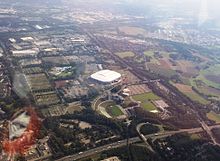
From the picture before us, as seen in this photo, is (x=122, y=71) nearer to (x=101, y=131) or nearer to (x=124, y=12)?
(x=101, y=131)

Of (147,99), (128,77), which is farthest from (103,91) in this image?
(128,77)

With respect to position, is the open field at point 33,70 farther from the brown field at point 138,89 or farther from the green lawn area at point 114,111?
the green lawn area at point 114,111

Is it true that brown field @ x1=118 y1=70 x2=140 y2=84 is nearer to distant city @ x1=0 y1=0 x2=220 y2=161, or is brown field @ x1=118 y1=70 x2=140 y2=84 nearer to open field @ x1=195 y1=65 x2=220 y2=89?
distant city @ x1=0 y1=0 x2=220 y2=161

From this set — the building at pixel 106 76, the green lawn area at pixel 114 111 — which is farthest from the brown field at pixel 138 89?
the green lawn area at pixel 114 111

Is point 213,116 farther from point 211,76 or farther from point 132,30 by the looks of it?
point 132,30

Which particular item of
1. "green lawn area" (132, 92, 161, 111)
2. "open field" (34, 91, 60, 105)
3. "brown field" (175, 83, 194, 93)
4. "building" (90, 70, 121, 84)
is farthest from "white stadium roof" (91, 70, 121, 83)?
"brown field" (175, 83, 194, 93)

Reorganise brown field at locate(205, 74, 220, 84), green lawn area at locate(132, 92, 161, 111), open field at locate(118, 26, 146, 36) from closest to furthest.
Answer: green lawn area at locate(132, 92, 161, 111), brown field at locate(205, 74, 220, 84), open field at locate(118, 26, 146, 36)

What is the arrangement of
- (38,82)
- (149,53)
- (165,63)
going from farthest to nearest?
(149,53), (165,63), (38,82)
